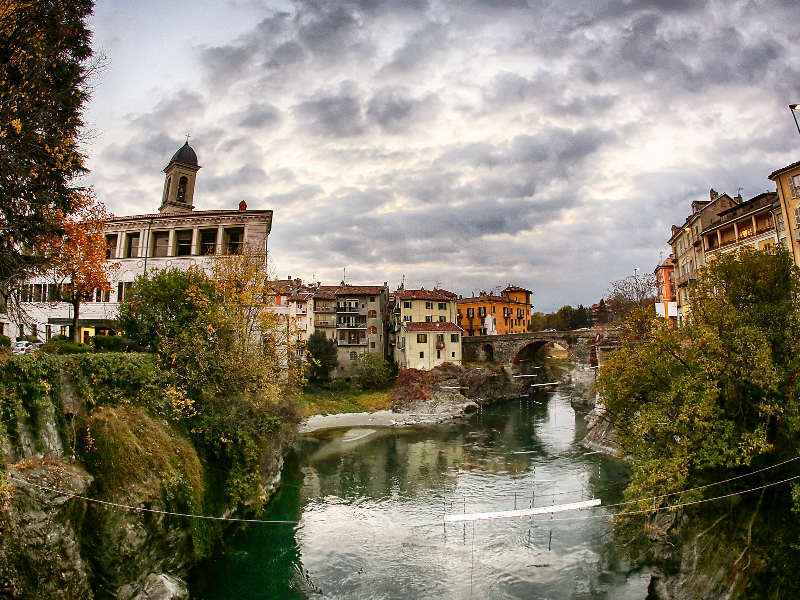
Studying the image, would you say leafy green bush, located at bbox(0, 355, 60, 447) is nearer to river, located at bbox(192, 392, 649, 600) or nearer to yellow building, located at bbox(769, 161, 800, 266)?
river, located at bbox(192, 392, 649, 600)

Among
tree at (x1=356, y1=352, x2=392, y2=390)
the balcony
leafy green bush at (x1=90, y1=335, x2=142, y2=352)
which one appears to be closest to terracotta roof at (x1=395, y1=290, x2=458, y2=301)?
the balcony

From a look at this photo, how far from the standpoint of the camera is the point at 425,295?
7094cm

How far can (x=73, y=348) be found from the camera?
757 inches

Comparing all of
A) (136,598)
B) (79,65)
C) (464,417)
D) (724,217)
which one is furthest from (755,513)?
(464,417)

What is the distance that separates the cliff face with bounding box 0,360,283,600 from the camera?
10.9 m

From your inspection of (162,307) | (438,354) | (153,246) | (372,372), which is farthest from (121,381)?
(438,354)

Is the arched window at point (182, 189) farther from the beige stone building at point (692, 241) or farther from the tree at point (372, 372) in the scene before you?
the beige stone building at point (692, 241)

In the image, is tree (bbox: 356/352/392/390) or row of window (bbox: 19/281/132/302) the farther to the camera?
tree (bbox: 356/352/392/390)

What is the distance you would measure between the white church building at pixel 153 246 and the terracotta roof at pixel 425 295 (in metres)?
37.6

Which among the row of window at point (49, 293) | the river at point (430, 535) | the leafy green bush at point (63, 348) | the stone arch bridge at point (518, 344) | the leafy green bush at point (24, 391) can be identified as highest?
the row of window at point (49, 293)

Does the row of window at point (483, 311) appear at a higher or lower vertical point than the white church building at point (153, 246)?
higher

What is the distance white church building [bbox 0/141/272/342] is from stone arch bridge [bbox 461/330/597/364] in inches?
1877

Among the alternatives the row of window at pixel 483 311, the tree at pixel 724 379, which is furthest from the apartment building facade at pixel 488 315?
the tree at pixel 724 379

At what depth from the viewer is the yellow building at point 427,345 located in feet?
213
